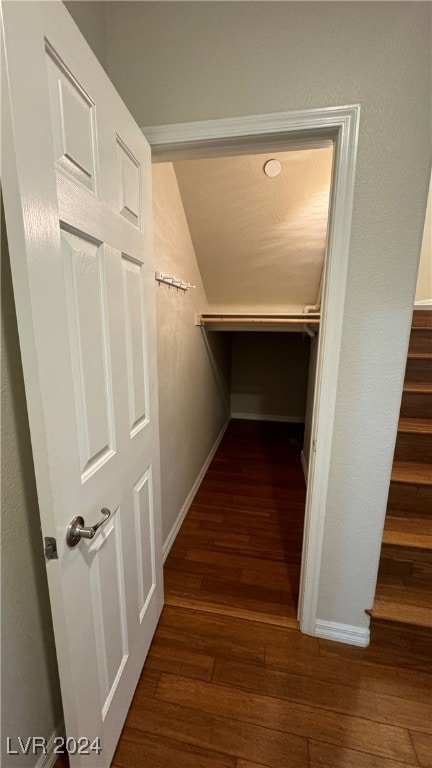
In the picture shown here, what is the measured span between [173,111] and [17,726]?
1.93 meters

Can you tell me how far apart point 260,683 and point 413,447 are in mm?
1298

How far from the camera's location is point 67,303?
68 cm

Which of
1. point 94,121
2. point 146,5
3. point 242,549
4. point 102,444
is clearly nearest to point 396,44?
point 146,5

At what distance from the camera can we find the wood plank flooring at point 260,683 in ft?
3.26

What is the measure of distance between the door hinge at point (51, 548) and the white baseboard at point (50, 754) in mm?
785

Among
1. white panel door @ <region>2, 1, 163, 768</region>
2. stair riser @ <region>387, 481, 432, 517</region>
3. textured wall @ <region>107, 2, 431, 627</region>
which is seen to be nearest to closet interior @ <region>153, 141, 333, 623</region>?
textured wall @ <region>107, 2, 431, 627</region>

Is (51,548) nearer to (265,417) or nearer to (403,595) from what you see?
(403,595)

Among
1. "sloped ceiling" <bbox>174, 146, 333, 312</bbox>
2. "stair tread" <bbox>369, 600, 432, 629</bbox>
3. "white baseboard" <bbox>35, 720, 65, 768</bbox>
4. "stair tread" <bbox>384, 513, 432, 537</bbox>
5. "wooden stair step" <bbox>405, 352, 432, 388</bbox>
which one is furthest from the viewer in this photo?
"wooden stair step" <bbox>405, 352, 432, 388</bbox>

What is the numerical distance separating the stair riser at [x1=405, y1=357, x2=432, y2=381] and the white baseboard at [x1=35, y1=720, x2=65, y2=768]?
2273mm

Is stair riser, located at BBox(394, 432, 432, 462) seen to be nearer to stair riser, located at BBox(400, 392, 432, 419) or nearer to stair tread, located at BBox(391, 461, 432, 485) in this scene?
stair tread, located at BBox(391, 461, 432, 485)

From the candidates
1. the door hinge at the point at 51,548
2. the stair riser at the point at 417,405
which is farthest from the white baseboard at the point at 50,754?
the stair riser at the point at 417,405

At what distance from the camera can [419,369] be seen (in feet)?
6.26

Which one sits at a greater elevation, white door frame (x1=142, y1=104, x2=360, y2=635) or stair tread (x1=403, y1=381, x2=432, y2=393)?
white door frame (x1=142, y1=104, x2=360, y2=635)

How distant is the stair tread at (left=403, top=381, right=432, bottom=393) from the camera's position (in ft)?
5.79
